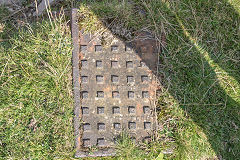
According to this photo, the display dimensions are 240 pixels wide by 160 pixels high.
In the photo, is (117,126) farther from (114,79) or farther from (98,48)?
(98,48)

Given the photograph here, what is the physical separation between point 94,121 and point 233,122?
5.83 feet

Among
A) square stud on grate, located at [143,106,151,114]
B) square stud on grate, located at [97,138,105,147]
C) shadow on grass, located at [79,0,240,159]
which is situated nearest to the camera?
square stud on grate, located at [97,138,105,147]

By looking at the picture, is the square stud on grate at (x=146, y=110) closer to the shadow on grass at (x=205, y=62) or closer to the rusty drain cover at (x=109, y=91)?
the rusty drain cover at (x=109, y=91)

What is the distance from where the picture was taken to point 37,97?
9.20 ft

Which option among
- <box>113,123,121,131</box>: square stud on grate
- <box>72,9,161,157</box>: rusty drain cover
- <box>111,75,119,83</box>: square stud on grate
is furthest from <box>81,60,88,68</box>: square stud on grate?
<box>113,123,121,131</box>: square stud on grate

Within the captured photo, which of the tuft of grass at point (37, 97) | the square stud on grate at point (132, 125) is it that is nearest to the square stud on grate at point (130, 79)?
the square stud on grate at point (132, 125)

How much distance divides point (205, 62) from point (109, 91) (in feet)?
4.43

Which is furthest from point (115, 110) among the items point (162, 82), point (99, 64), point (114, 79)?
point (162, 82)

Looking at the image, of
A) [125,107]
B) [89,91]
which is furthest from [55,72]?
[125,107]

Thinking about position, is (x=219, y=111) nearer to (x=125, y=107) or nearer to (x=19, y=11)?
(x=125, y=107)

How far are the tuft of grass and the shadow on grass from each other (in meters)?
0.75

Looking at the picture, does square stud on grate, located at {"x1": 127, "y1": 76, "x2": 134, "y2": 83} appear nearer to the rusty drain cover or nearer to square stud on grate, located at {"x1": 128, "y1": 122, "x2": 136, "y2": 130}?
the rusty drain cover

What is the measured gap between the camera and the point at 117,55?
9.39 feet

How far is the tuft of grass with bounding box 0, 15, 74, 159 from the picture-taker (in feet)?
8.82
